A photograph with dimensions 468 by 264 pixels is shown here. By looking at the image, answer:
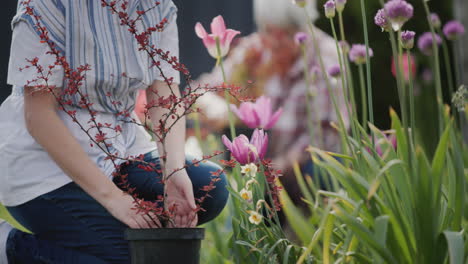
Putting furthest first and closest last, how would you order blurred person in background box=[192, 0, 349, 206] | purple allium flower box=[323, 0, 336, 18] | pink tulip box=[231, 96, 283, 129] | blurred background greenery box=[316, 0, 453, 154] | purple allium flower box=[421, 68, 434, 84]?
purple allium flower box=[421, 68, 434, 84] < blurred background greenery box=[316, 0, 453, 154] < blurred person in background box=[192, 0, 349, 206] < pink tulip box=[231, 96, 283, 129] < purple allium flower box=[323, 0, 336, 18]

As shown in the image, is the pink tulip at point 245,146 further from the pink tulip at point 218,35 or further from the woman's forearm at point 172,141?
the pink tulip at point 218,35

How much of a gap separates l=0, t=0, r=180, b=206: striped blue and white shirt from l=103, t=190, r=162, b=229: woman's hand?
0.58 feet

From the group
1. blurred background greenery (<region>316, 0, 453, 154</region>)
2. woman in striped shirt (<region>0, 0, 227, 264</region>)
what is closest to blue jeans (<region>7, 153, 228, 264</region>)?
woman in striped shirt (<region>0, 0, 227, 264</region>)

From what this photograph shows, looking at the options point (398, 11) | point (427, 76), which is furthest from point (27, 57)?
point (427, 76)

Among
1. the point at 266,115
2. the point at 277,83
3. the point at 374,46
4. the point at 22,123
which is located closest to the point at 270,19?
the point at 277,83

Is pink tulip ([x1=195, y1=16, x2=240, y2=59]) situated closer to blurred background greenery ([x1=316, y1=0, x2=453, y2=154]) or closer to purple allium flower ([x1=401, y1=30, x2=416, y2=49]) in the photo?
purple allium flower ([x1=401, y1=30, x2=416, y2=49])

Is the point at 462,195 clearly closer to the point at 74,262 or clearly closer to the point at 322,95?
the point at 74,262

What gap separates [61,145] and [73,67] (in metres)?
0.22

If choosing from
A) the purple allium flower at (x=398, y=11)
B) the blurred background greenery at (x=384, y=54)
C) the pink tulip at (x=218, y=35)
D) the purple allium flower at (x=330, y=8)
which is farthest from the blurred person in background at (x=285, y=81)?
the purple allium flower at (x=398, y=11)

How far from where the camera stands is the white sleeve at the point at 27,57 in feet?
4.60

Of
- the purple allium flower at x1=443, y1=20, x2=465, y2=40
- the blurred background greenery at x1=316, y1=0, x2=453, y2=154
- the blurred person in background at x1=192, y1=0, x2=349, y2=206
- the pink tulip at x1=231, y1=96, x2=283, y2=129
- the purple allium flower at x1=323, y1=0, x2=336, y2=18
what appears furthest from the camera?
the blurred background greenery at x1=316, y1=0, x2=453, y2=154

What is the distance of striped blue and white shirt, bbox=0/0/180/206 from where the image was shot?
1.42 m

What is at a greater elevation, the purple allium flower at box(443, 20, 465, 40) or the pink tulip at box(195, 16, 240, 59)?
the pink tulip at box(195, 16, 240, 59)

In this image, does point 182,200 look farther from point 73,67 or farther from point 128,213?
point 73,67
